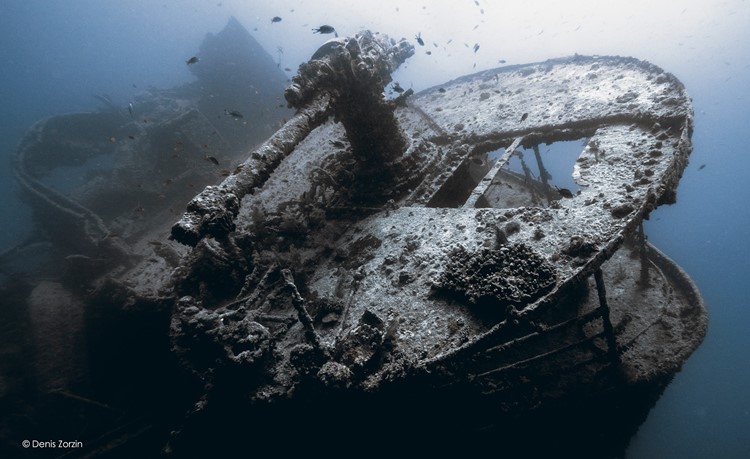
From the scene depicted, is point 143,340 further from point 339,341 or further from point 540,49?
point 540,49

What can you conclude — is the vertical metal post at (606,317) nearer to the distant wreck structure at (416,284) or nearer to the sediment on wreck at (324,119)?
the distant wreck structure at (416,284)

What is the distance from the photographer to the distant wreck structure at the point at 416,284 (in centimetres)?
272

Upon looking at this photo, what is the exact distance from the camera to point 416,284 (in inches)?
131

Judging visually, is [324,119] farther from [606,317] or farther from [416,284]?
[606,317]

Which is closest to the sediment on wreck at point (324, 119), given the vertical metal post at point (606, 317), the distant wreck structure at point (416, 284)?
the distant wreck structure at point (416, 284)

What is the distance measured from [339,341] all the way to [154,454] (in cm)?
369

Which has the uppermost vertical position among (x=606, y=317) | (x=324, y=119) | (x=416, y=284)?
(x=324, y=119)

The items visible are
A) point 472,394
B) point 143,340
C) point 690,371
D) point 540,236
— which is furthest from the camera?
point 690,371

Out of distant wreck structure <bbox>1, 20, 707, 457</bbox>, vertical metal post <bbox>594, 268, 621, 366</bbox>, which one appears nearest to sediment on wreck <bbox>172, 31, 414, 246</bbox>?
distant wreck structure <bbox>1, 20, 707, 457</bbox>

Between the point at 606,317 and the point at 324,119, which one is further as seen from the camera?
the point at 324,119

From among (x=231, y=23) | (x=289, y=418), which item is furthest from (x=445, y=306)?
(x=231, y=23)

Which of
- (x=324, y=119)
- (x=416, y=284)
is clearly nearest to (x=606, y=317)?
(x=416, y=284)

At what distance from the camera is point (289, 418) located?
2785 mm

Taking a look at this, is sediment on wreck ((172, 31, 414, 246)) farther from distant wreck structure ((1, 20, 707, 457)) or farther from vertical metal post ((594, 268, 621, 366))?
vertical metal post ((594, 268, 621, 366))
